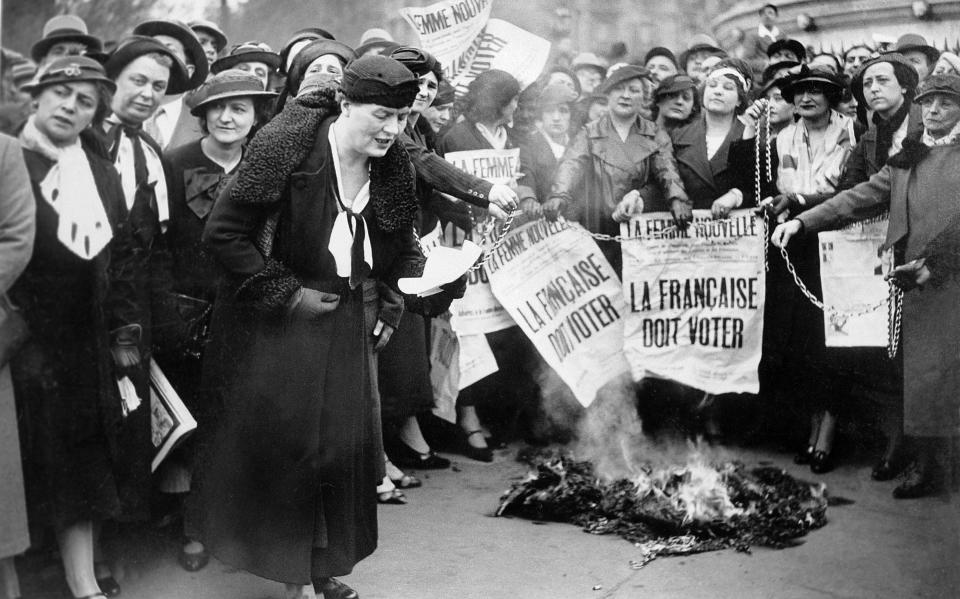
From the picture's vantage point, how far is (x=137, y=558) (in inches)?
191

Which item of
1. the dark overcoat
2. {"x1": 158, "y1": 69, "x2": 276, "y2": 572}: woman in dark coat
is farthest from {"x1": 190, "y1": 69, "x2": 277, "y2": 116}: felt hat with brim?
the dark overcoat

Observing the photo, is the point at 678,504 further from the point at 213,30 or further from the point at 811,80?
the point at 213,30

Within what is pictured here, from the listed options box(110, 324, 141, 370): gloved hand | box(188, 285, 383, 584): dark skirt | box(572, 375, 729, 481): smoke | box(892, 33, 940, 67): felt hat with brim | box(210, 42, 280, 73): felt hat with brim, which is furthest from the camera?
box(572, 375, 729, 481): smoke

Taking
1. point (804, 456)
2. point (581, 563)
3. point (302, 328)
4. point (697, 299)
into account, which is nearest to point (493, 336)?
point (697, 299)

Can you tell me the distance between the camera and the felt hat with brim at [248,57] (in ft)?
16.6

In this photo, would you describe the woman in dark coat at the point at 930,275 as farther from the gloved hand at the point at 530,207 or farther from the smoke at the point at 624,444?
the gloved hand at the point at 530,207

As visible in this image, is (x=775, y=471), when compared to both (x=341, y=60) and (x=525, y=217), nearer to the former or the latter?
(x=525, y=217)

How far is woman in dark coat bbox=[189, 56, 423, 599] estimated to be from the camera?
4.32m

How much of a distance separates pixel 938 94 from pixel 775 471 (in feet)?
6.68

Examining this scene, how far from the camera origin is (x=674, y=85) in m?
6.23

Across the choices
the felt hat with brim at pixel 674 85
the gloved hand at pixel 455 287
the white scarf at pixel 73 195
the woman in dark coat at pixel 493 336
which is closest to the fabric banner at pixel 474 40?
the woman in dark coat at pixel 493 336

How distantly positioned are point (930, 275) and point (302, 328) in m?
3.01

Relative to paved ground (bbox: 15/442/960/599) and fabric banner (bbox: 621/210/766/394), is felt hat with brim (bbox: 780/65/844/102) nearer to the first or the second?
fabric banner (bbox: 621/210/766/394)

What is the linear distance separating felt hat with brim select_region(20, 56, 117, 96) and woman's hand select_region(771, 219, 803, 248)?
343cm
